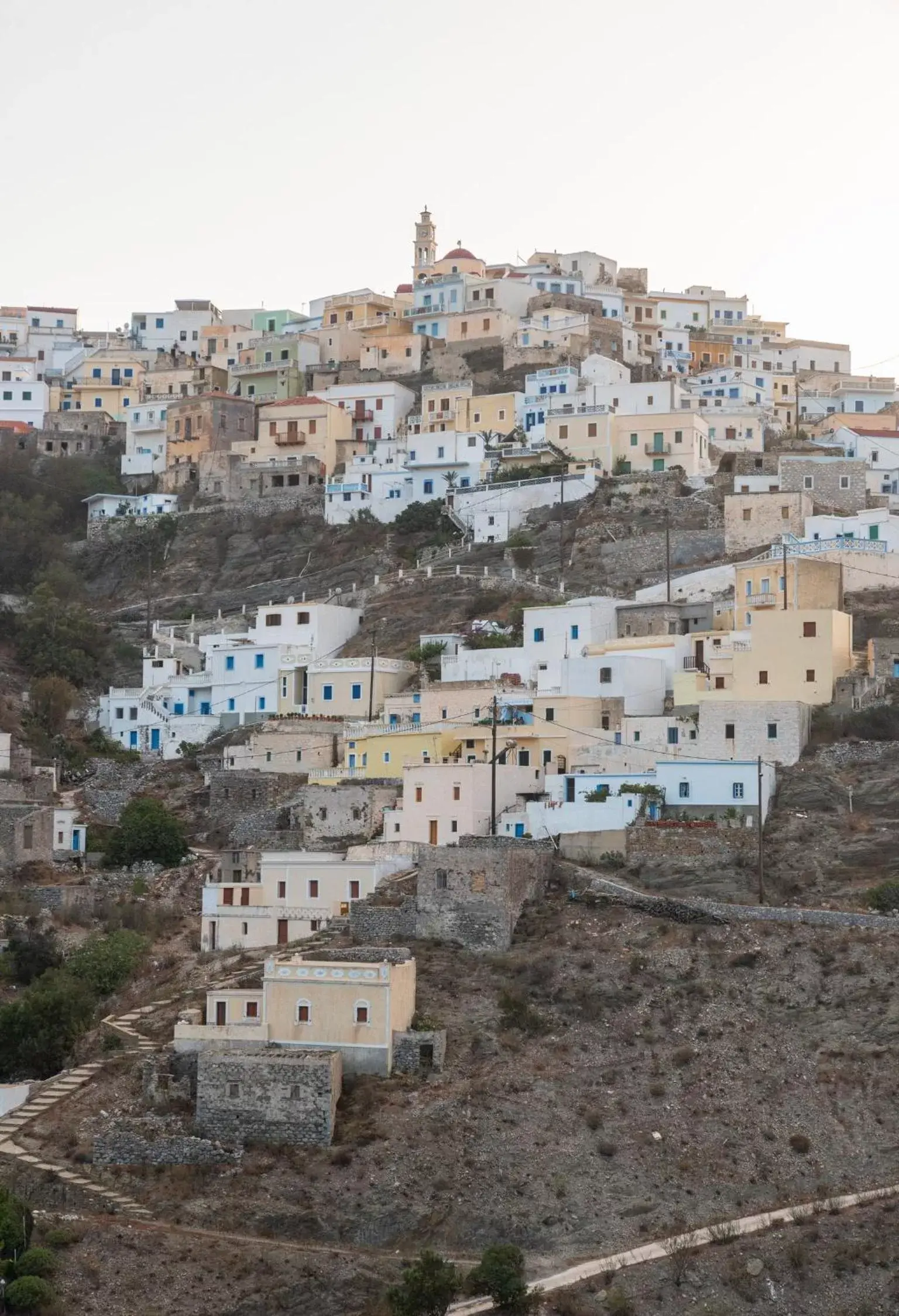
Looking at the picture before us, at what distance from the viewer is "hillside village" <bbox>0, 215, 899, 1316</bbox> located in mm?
44500

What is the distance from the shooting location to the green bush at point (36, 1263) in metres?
42.1

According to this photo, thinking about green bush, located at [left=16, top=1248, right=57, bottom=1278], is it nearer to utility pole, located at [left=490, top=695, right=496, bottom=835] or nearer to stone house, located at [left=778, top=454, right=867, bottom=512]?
utility pole, located at [left=490, top=695, right=496, bottom=835]

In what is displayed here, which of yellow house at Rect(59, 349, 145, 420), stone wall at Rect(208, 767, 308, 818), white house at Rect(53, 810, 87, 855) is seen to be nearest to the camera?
white house at Rect(53, 810, 87, 855)

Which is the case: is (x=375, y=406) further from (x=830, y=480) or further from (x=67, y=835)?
(x=67, y=835)

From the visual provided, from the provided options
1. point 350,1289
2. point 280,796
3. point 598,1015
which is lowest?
point 350,1289

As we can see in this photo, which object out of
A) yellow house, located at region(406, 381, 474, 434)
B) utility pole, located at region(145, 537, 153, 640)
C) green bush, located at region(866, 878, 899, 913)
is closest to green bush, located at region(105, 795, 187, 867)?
utility pole, located at region(145, 537, 153, 640)

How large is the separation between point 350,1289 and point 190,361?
220ft

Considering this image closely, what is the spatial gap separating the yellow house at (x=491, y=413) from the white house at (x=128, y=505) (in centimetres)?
1121

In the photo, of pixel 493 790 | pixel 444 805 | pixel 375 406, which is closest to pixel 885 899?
pixel 493 790

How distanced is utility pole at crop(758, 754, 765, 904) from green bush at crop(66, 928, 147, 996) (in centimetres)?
1447

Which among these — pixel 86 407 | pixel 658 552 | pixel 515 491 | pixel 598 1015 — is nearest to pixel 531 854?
pixel 598 1015

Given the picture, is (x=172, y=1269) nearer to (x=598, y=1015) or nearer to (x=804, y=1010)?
(x=598, y=1015)

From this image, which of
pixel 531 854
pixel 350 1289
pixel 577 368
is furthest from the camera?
pixel 577 368

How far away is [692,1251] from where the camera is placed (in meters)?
42.5
